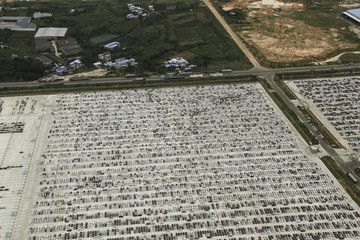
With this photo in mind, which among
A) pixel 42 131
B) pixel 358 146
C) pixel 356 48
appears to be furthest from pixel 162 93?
pixel 356 48

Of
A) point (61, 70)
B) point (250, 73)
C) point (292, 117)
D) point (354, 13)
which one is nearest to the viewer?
point (292, 117)

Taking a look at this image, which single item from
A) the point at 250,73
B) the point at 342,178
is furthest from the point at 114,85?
the point at 342,178

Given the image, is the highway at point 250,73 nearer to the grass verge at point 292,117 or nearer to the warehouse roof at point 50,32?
the grass verge at point 292,117

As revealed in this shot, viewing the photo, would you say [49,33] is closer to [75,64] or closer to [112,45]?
[112,45]

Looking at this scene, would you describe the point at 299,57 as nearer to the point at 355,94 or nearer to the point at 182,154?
the point at 355,94

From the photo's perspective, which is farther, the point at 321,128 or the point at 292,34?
the point at 292,34

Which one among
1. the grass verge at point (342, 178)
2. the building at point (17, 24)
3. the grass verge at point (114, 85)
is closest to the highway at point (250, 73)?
the grass verge at point (114, 85)

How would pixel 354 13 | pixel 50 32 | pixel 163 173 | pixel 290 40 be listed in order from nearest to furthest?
1. pixel 163 173
2. pixel 290 40
3. pixel 50 32
4. pixel 354 13

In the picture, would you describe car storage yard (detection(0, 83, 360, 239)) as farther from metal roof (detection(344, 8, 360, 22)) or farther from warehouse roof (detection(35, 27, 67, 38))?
metal roof (detection(344, 8, 360, 22))
